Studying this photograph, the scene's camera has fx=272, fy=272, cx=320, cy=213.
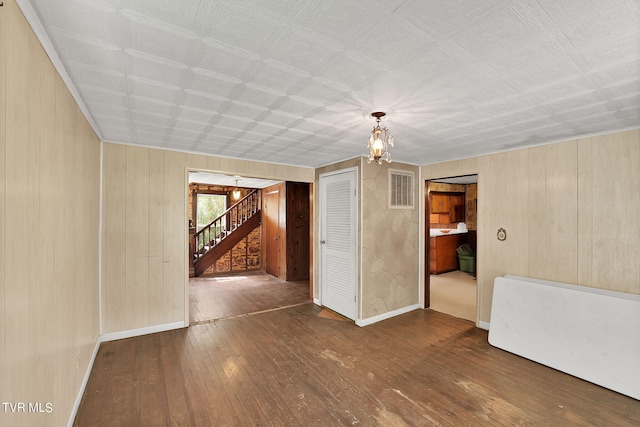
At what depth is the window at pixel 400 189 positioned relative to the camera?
425 cm

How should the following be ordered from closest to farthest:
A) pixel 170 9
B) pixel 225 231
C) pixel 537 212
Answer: pixel 170 9 → pixel 537 212 → pixel 225 231

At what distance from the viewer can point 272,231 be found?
722 centimetres

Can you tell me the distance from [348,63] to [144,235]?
3329 millimetres

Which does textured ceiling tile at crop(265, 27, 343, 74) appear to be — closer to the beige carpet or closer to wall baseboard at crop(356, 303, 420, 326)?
wall baseboard at crop(356, 303, 420, 326)

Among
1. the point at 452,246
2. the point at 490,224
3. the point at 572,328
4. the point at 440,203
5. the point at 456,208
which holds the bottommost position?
the point at 572,328

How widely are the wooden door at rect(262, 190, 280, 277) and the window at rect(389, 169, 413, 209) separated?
3385 mm

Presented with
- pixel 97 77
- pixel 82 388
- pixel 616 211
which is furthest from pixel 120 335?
pixel 616 211

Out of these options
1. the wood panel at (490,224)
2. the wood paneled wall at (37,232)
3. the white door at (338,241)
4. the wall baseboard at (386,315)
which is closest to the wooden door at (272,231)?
the white door at (338,241)

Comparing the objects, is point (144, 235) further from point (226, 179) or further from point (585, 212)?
point (585, 212)

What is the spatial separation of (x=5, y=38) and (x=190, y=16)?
0.68m

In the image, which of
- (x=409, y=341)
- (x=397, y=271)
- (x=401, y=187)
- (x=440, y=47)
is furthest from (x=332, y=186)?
(x=440, y=47)

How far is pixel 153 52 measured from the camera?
148 cm

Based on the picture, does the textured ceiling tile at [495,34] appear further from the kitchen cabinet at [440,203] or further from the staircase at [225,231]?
the staircase at [225,231]

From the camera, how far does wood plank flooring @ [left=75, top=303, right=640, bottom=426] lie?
2.08 metres
